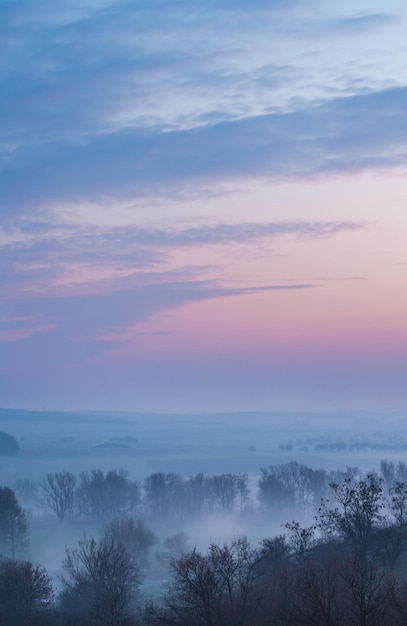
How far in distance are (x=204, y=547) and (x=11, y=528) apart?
17.1 m

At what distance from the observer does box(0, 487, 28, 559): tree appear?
69.6 m

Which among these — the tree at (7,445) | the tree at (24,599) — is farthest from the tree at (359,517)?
the tree at (7,445)

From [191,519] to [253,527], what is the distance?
28.5ft

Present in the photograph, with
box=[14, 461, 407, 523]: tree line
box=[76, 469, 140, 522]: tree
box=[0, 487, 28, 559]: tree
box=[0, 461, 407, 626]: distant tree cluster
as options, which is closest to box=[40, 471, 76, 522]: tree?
box=[14, 461, 407, 523]: tree line

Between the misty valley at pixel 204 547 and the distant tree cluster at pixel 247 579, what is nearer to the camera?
the distant tree cluster at pixel 247 579

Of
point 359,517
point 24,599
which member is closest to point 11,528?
point 24,599

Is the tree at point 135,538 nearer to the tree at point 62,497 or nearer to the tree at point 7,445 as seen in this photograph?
the tree at point 62,497

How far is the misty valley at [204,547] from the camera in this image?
23516 millimetres

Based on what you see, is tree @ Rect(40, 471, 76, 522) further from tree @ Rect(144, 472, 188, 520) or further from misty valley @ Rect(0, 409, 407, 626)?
tree @ Rect(144, 472, 188, 520)

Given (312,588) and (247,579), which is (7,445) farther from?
(312,588)

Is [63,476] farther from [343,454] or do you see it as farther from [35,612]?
[343,454]

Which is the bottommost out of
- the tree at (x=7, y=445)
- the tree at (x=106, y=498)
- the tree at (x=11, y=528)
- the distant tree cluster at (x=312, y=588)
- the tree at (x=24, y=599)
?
the tree at (x=24, y=599)

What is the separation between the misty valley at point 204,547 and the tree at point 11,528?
0.45ft

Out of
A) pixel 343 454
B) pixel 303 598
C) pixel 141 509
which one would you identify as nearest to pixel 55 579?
pixel 141 509
